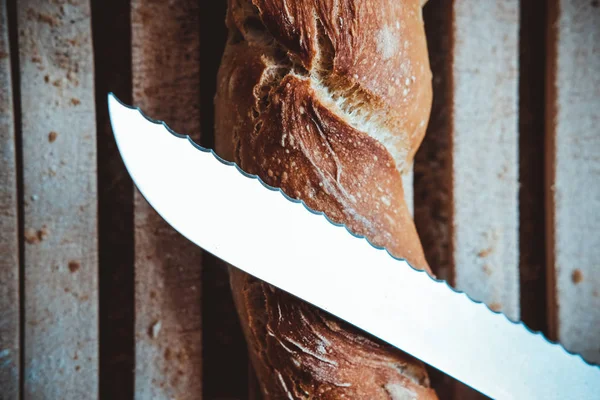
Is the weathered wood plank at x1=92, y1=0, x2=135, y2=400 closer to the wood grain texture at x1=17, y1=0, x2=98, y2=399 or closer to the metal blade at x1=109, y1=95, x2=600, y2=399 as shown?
the wood grain texture at x1=17, y1=0, x2=98, y2=399

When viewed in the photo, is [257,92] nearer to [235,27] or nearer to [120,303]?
[235,27]

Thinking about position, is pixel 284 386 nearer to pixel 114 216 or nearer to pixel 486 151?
pixel 114 216

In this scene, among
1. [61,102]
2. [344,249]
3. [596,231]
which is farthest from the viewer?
[596,231]

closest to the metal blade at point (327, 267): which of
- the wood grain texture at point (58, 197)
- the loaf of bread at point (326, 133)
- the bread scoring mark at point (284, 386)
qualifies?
the loaf of bread at point (326, 133)

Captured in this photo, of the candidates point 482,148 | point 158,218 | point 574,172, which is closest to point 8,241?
point 158,218

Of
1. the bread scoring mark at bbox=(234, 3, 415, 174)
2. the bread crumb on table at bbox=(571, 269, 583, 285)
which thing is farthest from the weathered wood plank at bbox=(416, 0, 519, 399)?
the bread scoring mark at bbox=(234, 3, 415, 174)

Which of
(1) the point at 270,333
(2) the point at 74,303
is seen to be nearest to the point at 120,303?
(2) the point at 74,303

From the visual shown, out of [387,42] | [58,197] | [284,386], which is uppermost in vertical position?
[387,42]
